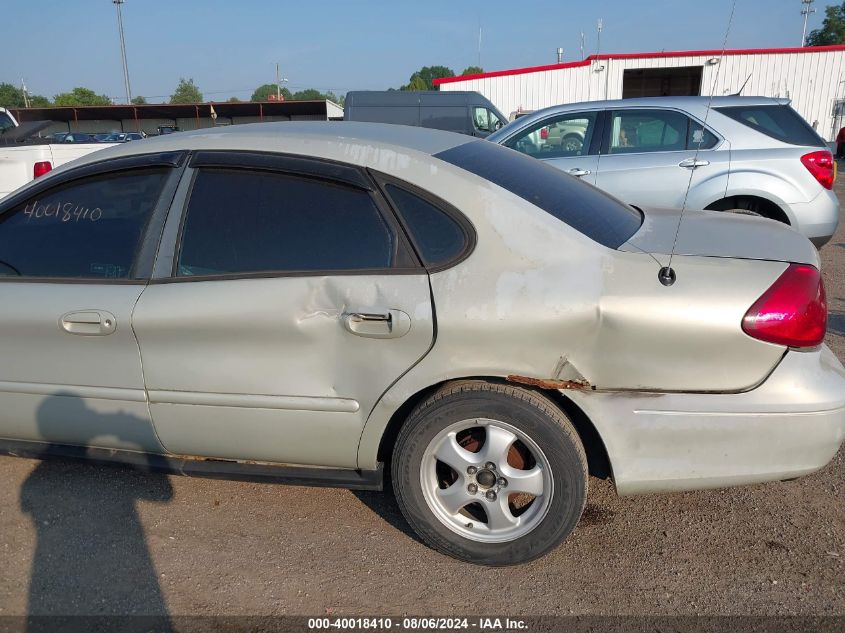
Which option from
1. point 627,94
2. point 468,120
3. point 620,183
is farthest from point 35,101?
point 620,183

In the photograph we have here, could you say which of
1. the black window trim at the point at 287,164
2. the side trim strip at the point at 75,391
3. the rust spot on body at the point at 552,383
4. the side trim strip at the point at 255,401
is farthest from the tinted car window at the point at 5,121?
the rust spot on body at the point at 552,383

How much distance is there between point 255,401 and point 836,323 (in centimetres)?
450

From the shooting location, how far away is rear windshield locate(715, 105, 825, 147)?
6.01 m

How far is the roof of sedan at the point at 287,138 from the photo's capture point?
110 inches

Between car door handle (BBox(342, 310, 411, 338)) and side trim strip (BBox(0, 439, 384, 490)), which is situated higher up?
car door handle (BBox(342, 310, 411, 338))

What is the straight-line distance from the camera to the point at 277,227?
2.69m

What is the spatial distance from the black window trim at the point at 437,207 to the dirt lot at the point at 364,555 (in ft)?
3.91

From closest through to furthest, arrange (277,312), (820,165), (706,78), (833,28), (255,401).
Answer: (277,312)
(255,401)
(820,165)
(706,78)
(833,28)

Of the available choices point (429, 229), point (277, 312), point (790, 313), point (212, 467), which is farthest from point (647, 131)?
point (212, 467)

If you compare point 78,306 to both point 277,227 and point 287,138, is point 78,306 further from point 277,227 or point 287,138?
point 287,138

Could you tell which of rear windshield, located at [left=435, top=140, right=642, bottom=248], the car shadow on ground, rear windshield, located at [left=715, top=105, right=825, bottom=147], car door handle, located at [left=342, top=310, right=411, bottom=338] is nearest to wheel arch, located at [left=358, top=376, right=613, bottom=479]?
car door handle, located at [left=342, top=310, right=411, bottom=338]

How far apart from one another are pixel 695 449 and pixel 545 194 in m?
1.12

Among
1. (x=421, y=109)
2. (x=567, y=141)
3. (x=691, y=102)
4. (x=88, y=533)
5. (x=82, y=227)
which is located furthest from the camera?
(x=421, y=109)

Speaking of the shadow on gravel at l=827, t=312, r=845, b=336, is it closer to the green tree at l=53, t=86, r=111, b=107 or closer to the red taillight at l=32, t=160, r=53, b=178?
the red taillight at l=32, t=160, r=53, b=178
